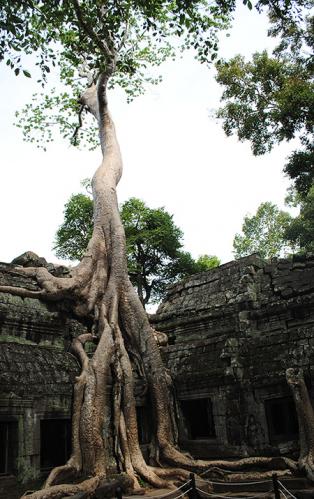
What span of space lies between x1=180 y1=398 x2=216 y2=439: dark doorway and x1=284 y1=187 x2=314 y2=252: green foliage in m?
19.9

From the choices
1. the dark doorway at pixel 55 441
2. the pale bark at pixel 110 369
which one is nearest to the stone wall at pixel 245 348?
the pale bark at pixel 110 369

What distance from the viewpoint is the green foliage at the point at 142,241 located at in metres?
22.5

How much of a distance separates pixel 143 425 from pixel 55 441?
173 centimetres

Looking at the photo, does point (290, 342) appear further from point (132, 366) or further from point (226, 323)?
point (132, 366)

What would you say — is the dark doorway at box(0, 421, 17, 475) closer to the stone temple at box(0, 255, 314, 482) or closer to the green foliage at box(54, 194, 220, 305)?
the stone temple at box(0, 255, 314, 482)

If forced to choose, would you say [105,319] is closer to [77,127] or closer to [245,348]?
[245,348]

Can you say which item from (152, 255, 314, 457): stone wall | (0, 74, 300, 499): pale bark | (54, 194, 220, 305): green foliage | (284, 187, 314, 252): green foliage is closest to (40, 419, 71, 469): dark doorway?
(0, 74, 300, 499): pale bark

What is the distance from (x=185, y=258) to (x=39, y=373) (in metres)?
17.6

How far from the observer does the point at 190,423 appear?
8.24m

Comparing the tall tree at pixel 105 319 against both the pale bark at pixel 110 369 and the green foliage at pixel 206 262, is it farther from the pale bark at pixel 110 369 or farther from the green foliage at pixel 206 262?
the green foliage at pixel 206 262

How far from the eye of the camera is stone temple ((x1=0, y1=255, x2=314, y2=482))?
610 centimetres

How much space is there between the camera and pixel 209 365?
7.93 meters

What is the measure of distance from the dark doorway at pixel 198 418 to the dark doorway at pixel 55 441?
248 cm

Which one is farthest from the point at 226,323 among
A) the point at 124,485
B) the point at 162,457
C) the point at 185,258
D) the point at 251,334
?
the point at 185,258
